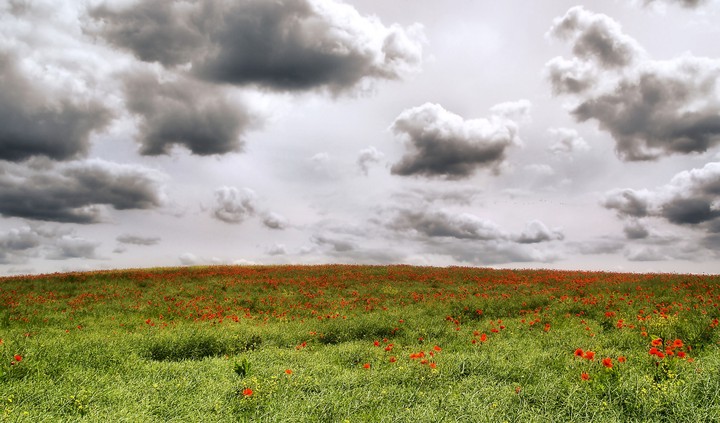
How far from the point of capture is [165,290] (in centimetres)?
2147

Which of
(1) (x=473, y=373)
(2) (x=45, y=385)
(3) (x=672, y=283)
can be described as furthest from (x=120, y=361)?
(3) (x=672, y=283)

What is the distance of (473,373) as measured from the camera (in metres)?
7.77

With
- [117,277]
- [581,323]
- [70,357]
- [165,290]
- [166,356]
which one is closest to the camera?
[70,357]

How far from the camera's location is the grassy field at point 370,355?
6.13m

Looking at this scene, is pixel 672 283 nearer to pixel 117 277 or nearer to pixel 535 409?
pixel 535 409

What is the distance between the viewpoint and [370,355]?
31.2 ft

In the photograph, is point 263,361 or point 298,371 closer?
point 298,371

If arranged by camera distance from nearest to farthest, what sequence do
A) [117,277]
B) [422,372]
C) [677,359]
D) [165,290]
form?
[677,359] < [422,372] < [165,290] < [117,277]

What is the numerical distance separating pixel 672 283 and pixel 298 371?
59.6 ft

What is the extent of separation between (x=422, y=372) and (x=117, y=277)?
23.7 m

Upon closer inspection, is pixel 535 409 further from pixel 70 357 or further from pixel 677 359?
pixel 70 357

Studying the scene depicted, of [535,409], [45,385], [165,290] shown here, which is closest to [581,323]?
[535,409]

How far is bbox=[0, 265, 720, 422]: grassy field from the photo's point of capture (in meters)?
6.13

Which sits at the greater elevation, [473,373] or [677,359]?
[677,359]
